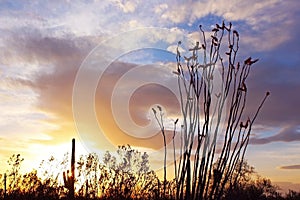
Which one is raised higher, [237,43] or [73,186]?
[237,43]

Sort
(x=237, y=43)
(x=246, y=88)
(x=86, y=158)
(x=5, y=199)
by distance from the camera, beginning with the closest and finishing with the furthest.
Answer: (x=246, y=88) < (x=237, y=43) < (x=5, y=199) < (x=86, y=158)

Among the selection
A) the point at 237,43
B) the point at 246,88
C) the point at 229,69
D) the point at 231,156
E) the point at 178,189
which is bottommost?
the point at 178,189

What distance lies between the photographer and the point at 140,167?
7605 millimetres

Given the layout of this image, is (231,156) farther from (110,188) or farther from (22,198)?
(22,198)

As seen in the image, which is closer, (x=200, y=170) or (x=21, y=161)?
(x=200, y=170)

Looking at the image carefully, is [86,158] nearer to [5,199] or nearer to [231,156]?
[5,199]

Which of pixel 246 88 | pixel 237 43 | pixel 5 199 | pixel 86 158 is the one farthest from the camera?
pixel 86 158

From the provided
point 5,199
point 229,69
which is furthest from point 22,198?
point 229,69

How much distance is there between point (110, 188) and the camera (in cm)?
777

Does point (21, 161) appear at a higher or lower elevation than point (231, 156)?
higher

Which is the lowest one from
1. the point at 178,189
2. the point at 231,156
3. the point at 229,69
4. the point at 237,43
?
the point at 178,189

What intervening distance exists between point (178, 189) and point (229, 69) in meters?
1.03

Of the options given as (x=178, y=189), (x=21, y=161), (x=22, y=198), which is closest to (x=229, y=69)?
(x=178, y=189)

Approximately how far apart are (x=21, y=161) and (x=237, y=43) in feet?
22.2
